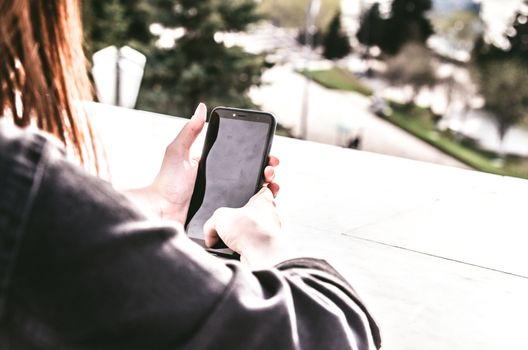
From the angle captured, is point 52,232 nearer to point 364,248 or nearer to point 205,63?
point 364,248

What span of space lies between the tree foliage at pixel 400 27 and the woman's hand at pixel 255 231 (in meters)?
9.08

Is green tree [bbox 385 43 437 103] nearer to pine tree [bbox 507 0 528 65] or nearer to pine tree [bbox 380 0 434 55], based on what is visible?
pine tree [bbox 380 0 434 55]

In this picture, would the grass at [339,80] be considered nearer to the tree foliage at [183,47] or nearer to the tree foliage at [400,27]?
the tree foliage at [400,27]

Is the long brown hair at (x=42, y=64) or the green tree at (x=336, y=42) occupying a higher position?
the long brown hair at (x=42, y=64)

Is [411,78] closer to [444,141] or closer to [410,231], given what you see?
[444,141]

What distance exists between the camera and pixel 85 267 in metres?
0.54

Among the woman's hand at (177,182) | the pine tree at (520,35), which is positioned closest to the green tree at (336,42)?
the pine tree at (520,35)

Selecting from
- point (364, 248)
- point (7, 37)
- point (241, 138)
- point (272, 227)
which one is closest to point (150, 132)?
point (364, 248)

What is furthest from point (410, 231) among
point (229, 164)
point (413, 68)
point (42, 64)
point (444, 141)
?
point (413, 68)

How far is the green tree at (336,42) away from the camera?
1029cm

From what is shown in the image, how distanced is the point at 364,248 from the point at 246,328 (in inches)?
88.5

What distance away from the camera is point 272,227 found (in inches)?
39.9

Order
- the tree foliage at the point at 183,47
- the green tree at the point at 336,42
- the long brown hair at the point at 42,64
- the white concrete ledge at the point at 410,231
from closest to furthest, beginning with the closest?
1. the long brown hair at the point at 42,64
2. the white concrete ledge at the point at 410,231
3. the green tree at the point at 336,42
4. the tree foliage at the point at 183,47

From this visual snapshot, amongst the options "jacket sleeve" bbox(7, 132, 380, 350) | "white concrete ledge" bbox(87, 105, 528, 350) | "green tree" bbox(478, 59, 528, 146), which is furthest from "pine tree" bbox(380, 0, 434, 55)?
"jacket sleeve" bbox(7, 132, 380, 350)
